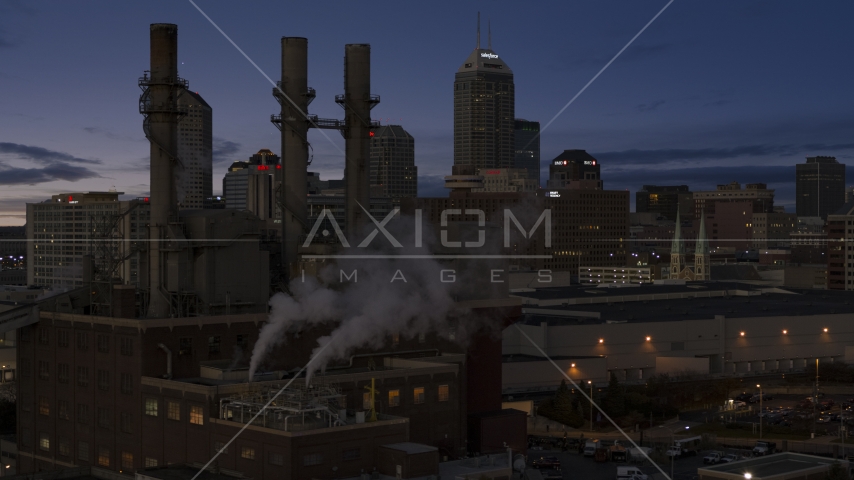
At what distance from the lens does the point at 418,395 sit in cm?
5844

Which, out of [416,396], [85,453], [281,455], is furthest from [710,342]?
[281,455]

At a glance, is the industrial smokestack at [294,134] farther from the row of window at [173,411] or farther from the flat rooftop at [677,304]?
the flat rooftop at [677,304]

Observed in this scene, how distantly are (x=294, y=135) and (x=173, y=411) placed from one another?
73.1ft

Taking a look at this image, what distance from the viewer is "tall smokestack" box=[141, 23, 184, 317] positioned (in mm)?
62844

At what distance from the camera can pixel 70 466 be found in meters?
60.7

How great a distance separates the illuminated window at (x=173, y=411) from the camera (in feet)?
176

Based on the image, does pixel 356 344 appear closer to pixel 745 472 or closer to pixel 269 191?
pixel 745 472

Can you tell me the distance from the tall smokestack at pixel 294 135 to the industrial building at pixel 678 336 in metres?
25.7

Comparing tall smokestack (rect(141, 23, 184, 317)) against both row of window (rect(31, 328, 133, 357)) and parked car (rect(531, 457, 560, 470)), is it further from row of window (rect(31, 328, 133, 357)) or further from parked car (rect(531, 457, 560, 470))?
parked car (rect(531, 457, 560, 470))

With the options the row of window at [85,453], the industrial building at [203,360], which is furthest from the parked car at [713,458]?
the row of window at [85,453]

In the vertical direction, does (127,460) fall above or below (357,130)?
below

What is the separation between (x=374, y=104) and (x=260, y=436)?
30449 mm

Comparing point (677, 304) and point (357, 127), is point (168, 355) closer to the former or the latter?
point (357, 127)

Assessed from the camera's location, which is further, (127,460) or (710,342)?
(710,342)
